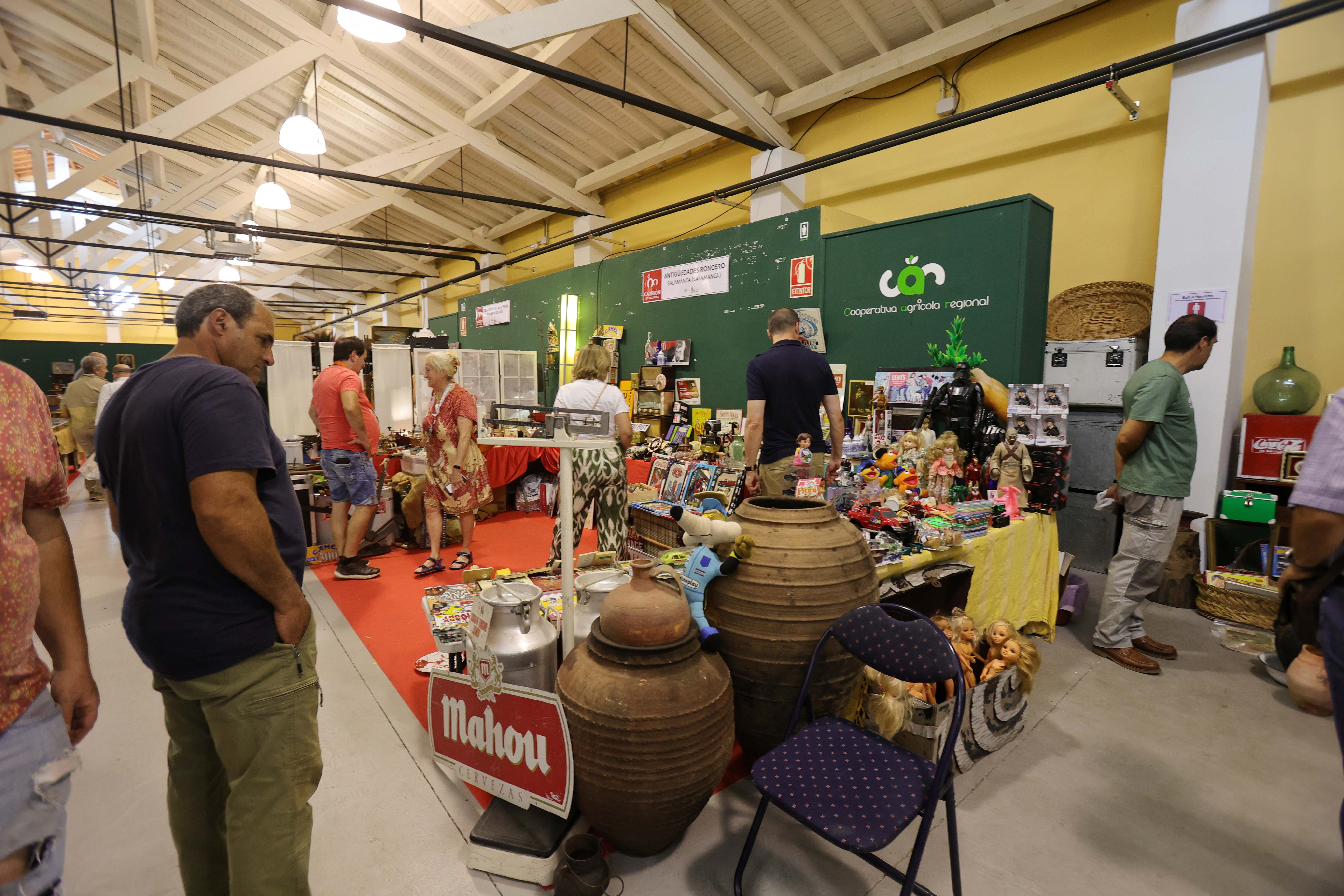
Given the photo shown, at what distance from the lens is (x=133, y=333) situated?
2733 cm

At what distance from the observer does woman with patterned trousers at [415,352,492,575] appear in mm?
4281

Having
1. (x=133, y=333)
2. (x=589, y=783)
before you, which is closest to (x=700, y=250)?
(x=589, y=783)

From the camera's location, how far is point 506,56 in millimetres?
4676

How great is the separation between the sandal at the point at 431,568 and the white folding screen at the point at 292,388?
146 inches

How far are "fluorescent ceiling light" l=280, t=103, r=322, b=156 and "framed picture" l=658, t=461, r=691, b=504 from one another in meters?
3.87

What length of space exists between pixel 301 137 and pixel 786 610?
5428 millimetres

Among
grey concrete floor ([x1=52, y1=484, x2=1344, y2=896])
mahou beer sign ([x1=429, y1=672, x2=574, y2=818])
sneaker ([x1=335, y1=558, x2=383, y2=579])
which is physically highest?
mahou beer sign ([x1=429, y1=672, x2=574, y2=818])

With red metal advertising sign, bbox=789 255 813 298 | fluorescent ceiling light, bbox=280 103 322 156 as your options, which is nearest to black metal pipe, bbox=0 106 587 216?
fluorescent ceiling light, bbox=280 103 322 156

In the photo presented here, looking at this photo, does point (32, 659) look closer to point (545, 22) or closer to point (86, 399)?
point (545, 22)

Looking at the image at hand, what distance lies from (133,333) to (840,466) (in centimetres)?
3595

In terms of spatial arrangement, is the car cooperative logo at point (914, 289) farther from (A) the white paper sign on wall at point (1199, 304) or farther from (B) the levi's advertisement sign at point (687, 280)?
(B) the levi's advertisement sign at point (687, 280)

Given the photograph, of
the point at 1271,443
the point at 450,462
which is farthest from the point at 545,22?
the point at 1271,443

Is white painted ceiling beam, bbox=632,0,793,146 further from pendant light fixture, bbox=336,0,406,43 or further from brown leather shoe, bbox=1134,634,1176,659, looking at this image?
brown leather shoe, bbox=1134,634,1176,659

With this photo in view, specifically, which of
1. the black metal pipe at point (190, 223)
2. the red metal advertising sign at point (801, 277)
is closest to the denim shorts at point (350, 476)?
the red metal advertising sign at point (801, 277)
